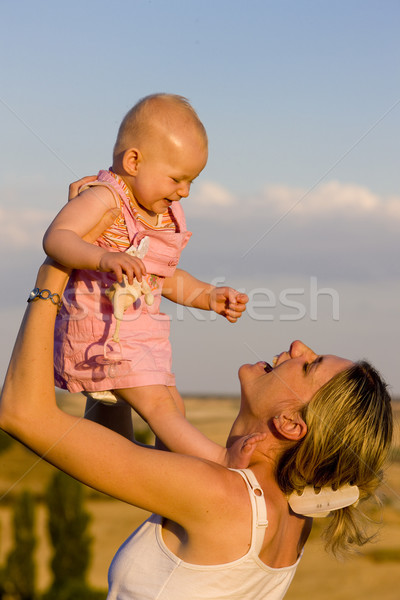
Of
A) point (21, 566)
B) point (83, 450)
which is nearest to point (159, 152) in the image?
point (83, 450)

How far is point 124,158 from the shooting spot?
10.8 ft

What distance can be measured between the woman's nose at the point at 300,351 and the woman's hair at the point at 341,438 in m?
0.21

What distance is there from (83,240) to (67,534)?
1698cm

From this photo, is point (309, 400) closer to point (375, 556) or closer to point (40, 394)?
point (40, 394)

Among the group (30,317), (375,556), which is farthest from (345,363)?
(375,556)

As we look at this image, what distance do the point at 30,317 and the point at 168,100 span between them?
1.37 meters

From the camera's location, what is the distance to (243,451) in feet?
9.45

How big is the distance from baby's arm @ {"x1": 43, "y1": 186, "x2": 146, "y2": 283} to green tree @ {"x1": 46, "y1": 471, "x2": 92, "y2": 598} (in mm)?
15203

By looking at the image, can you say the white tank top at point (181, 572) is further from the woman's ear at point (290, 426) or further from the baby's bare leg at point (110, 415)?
the baby's bare leg at point (110, 415)

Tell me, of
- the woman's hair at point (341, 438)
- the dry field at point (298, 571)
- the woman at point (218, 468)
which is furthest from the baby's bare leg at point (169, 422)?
the dry field at point (298, 571)

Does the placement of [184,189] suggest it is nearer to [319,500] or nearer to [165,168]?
[165,168]

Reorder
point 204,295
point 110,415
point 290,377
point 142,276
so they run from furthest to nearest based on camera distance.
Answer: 1. point 204,295
2. point 110,415
3. point 142,276
4. point 290,377

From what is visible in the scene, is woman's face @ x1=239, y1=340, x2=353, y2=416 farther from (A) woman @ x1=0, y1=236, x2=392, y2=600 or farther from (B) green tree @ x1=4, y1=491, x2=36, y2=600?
(B) green tree @ x1=4, y1=491, x2=36, y2=600

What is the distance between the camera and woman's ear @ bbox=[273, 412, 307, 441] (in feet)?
9.33
